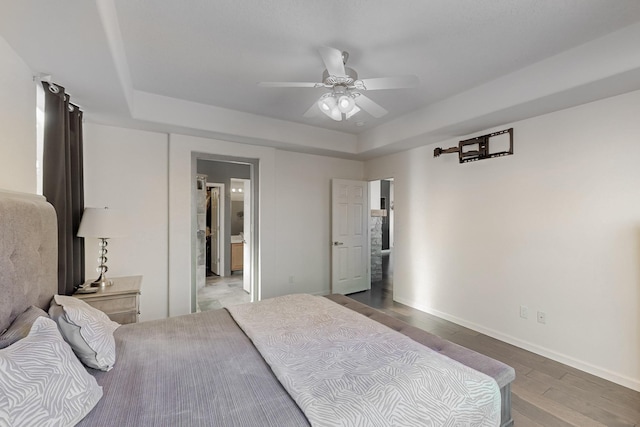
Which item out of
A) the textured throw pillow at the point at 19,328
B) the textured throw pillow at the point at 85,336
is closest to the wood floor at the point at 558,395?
the textured throw pillow at the point at 85,336

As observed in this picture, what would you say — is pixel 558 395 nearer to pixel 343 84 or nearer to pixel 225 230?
pixel 343 84

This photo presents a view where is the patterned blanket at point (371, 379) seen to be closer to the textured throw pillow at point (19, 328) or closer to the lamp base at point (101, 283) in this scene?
the textured throw pillow at point (19, 328)

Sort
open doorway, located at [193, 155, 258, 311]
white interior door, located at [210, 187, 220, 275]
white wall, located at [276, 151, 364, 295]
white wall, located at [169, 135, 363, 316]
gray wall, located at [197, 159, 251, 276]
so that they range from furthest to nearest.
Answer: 1. white interior door, located at [210, 187, 220, 275]
2. gray wall, located at [197, 159, 251, 276]
3. open doorway, located at [193, 155, 258, 311]
4. white wall, located at [276, 151, 364, 295]
5. white wall, located at [169, 135, 363, 316]

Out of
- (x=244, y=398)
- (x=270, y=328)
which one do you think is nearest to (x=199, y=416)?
(x=244, y=398)

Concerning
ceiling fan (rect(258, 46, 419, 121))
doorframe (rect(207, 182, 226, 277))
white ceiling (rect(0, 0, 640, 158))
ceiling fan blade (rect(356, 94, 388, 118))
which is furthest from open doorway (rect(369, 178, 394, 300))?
doorframe (rect(207, 182, 226, 277))

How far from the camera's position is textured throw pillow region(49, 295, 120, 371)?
1.37m

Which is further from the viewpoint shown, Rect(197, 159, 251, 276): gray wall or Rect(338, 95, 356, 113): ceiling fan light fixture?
Rect(197, 159, 251, 276): gray wall

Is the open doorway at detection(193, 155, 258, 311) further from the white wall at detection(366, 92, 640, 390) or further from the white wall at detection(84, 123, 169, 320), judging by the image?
the white wall at detection(366, 92, 640, 390)

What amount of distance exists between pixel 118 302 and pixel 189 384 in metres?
1.63

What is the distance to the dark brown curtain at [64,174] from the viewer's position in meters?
2.19

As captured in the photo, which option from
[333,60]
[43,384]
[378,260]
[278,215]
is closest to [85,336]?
[43,384]

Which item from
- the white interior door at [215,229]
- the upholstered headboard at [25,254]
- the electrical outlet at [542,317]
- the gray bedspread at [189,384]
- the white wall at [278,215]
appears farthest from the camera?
the white interior door at [215,229]

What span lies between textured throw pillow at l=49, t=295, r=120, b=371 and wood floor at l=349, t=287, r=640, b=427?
2.47 meters

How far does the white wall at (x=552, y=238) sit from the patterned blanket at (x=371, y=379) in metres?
1.86
